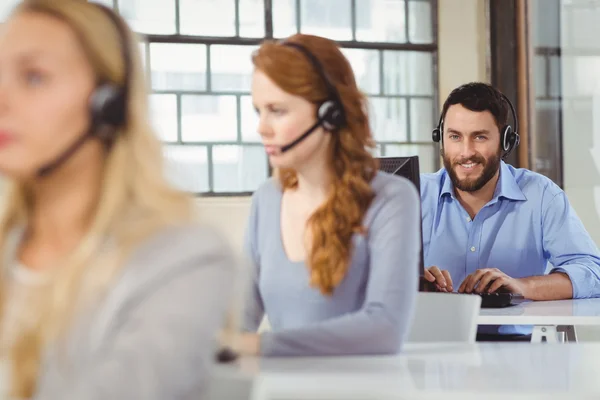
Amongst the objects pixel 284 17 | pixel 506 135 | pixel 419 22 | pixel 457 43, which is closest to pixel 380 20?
pixel 419 22

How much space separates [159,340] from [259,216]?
1.14 meters

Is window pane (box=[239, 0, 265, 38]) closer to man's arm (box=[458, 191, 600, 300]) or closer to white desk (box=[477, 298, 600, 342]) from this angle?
man's arm (box=[458, 191, 600, 300])

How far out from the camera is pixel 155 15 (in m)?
6.39

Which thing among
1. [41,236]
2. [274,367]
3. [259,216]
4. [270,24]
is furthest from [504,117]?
[270,24]

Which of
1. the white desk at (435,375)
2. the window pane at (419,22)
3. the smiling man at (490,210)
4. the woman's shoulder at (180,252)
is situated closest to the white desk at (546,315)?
the smiling man at (490,210)

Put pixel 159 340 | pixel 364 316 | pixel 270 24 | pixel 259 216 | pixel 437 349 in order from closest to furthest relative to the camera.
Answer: pixel 159 340 → pixel 364 316 → pixel 437 349 → pixel 259 216 → pixel 270 24

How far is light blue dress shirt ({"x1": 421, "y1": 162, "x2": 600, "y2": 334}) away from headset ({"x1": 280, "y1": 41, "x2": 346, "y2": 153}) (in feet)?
4.76

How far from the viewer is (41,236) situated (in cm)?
93

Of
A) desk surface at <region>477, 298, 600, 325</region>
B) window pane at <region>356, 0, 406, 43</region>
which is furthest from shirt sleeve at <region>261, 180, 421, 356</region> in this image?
window pane at <region>356, 0, 406, 43</region>

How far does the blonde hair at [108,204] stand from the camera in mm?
850

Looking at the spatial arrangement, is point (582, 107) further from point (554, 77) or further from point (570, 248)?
point (570, 248)

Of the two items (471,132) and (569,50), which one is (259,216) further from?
(569,50)

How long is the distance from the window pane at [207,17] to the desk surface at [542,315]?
14.1 ft

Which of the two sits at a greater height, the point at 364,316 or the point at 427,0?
the point at 427,0
